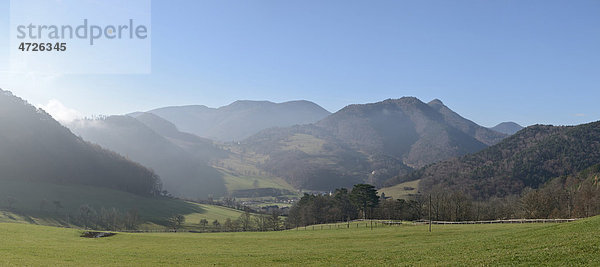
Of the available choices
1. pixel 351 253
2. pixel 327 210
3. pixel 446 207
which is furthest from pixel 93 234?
pixel 327 210

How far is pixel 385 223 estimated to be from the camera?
304 feet

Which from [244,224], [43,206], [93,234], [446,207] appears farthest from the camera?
[43,206]

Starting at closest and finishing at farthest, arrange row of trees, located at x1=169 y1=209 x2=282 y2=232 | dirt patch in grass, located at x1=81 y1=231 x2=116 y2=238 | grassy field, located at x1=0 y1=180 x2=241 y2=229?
1. dirt patch in grass, located at x1=81 y1=231 x2=116 y2=238
2. row of trees, located at x1=169 y1=209 x2=282 y2=232
3. grassy field, located at x1=0 y1=180 x2=241 y2=229

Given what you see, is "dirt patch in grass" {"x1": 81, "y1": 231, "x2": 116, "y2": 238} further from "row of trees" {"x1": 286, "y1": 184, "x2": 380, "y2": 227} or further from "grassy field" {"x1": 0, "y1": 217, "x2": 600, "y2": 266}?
"row of trees" {"x1": 286, "y1": 184, "x2": 380, "y2": 227}

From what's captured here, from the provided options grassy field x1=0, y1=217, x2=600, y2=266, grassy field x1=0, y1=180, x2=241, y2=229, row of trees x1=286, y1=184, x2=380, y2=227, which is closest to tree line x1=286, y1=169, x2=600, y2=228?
row of trees x1=286, y1=184, x2=380, y2=227

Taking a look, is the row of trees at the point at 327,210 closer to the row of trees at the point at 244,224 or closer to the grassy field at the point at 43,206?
the row of trees at the point at 244,224

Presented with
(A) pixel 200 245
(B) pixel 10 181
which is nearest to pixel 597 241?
(A) pixel 200 245

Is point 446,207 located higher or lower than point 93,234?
lower

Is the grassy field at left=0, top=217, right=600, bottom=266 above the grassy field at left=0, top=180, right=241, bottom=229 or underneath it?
above

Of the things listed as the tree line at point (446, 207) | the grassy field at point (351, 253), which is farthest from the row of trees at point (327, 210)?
the grassy field at point (351, 253)

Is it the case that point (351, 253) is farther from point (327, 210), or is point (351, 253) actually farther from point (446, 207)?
point (327, 210)

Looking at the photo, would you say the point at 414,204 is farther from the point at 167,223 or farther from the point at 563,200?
the point at 167,223

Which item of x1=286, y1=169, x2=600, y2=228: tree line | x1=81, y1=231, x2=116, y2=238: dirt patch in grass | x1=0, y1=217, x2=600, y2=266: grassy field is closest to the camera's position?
x1=0, y1=217, x2=600, y2=266: grassy field

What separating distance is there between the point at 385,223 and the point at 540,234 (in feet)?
180
